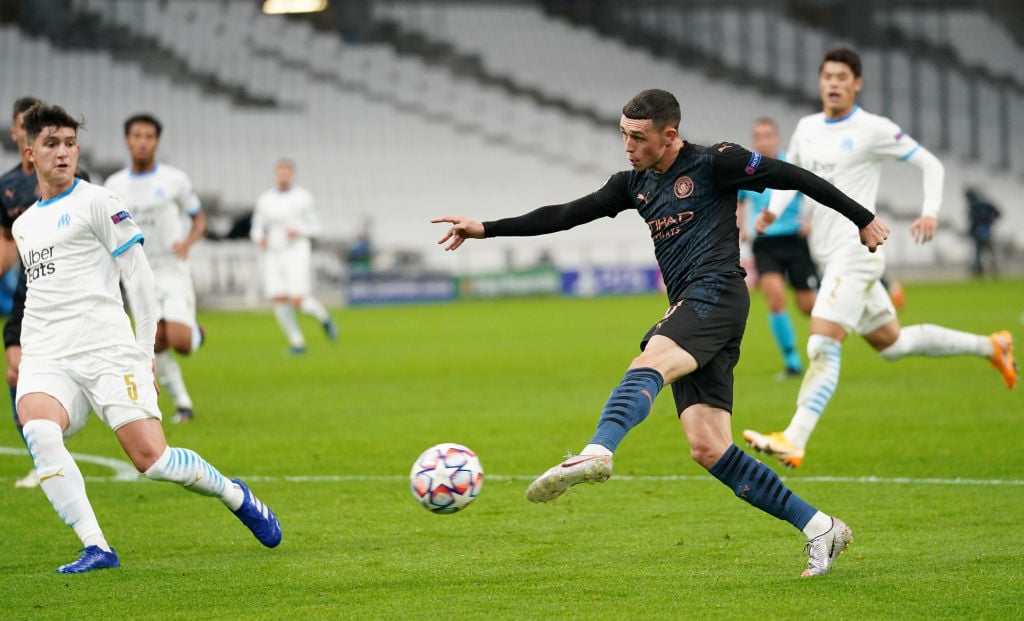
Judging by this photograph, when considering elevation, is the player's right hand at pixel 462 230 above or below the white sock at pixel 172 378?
above

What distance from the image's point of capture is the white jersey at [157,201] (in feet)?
35.7

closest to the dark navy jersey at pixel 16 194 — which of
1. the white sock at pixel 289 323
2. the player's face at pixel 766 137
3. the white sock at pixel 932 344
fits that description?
the white sock at pixel 932 344

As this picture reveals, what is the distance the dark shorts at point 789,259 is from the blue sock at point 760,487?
7.64 meters

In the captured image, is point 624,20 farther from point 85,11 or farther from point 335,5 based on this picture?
point 85,11

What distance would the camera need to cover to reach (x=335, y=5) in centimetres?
4003

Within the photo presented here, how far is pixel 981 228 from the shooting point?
33.2m

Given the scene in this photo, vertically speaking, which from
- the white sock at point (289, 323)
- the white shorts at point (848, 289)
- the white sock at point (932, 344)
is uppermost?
the white shorts at point (848, 289)

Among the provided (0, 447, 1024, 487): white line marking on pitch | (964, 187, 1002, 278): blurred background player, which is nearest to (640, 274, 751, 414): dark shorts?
(0, 447, 1024, 487): white line marking on pitch

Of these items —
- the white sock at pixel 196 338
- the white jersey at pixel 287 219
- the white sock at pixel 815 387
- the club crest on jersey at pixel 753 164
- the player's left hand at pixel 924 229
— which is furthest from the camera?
the white jersey at pixel 287 219

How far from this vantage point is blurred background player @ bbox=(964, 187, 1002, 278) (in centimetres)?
3275

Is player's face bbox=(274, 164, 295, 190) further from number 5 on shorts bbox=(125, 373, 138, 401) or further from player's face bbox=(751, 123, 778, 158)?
number 5 on shorts bbox=(125, 373, 138, 401)

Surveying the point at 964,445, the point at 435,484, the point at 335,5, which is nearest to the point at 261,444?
the point at 435,484

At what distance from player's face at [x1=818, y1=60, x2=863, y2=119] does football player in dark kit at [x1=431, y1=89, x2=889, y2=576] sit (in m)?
2.86

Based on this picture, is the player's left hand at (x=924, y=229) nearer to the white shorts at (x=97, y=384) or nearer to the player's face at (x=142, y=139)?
the white shorts at (x=97, y=384)
